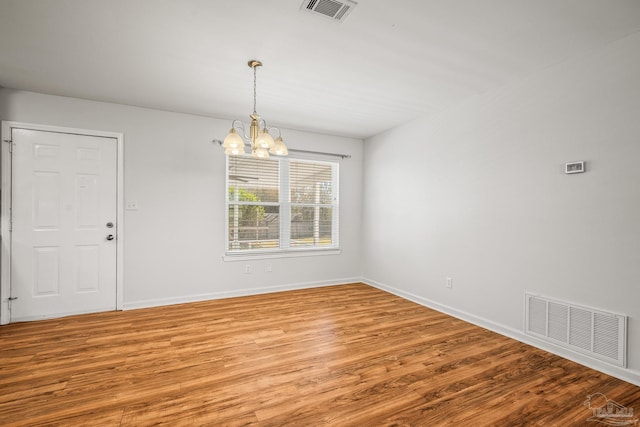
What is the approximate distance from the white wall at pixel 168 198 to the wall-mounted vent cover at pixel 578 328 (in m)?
3.36

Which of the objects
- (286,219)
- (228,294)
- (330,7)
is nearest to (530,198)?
(330,7)

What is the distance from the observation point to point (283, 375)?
2350 millimetres

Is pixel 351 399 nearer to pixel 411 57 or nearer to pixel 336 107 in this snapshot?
pixel 411 57

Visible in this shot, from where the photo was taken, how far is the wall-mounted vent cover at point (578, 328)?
7.88 ft

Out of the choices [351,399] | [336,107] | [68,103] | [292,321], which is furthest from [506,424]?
[68,103]

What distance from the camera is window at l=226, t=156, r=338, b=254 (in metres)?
4.63

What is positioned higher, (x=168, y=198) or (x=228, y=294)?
(x=168, y=198)

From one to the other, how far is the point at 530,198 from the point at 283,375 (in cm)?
281

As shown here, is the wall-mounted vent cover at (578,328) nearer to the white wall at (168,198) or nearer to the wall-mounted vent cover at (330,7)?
the wall-mounted vent cover at (330,7)

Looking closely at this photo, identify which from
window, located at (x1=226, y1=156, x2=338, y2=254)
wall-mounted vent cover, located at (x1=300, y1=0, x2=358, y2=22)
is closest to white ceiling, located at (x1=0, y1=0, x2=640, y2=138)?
wall-mounted vent cover, located at (x1=300, y1=0, x2=358, y2=22)

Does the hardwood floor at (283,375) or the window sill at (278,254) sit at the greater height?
the window sill at (278,254)

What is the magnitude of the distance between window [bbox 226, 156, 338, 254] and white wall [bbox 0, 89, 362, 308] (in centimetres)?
21

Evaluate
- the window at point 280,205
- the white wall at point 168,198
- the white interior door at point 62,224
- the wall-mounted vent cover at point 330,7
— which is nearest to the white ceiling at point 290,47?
the wall-mounted vent cover at point 330,7

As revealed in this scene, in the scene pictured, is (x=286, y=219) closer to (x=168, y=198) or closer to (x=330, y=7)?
(x=168, y=198)
